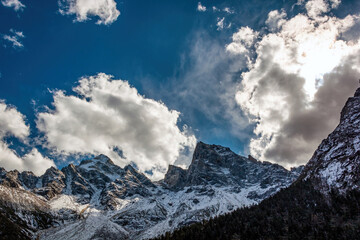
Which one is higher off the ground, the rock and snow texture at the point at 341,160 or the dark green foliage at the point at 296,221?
the rock and snow texture at the point at 341,160

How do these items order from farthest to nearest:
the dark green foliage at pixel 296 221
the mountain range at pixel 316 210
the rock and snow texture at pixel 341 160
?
the rock and snow texture at pixel 341 160
the mountain range at pixel 316 210
the dark green foliage at pixel 296 221

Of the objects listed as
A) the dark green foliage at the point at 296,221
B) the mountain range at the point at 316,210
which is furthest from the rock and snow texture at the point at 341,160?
the dark green foliage at the point at 296,221

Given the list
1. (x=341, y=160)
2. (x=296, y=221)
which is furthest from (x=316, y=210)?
(x=341, y=160)

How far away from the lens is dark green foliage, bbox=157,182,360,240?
104 m

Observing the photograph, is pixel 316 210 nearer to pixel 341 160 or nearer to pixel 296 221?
pixel 296 221

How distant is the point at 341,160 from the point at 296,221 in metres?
65.6

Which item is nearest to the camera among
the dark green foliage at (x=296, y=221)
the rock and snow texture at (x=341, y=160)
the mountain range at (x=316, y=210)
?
the dark green foliage at (x=296, y=221)

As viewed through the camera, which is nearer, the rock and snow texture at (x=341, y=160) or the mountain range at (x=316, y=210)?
the mountain range at (x=316, y=210)

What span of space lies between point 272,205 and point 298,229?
142ft

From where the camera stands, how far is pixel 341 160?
513 feet

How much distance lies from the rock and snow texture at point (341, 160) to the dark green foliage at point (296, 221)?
375 inches

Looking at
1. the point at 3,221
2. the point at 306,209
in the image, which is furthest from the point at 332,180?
the point at 3,221

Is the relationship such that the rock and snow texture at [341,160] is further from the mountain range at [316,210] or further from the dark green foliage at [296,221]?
the dark green foliage at [296,221]

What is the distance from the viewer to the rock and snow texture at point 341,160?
450 ft
